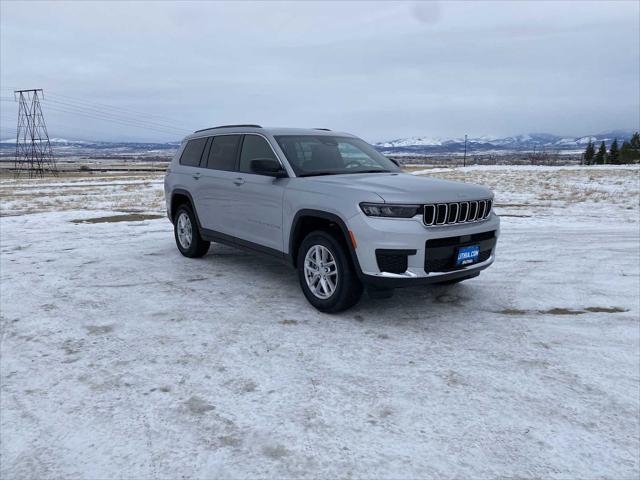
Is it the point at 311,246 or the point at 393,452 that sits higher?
the point at 311,246

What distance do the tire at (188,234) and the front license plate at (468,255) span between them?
3907 mm

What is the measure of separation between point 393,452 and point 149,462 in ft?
4.27

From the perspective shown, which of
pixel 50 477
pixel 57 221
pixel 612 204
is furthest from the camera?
pixel 612 204

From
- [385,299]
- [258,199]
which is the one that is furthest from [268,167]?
[385,299]

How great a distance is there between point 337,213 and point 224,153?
2581 millimetres

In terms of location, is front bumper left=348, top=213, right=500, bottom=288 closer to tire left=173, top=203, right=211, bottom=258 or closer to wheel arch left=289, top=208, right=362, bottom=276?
wheel arch left=289, top=208, right=362, bottom=276

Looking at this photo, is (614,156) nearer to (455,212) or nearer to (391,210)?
(455,212)

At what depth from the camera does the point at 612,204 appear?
14422 millimetres

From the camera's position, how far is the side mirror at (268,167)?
5.29 meters

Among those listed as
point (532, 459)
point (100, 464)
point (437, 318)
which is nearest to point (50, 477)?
point (100, 464)

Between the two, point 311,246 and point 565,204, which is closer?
point 311,246

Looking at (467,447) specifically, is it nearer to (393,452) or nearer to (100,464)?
(393,452)

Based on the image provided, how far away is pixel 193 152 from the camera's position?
739 cm

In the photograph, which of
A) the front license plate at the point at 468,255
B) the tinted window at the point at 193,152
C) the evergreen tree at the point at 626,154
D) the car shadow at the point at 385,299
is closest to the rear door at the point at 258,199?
the car shadow at the point at 385,299
